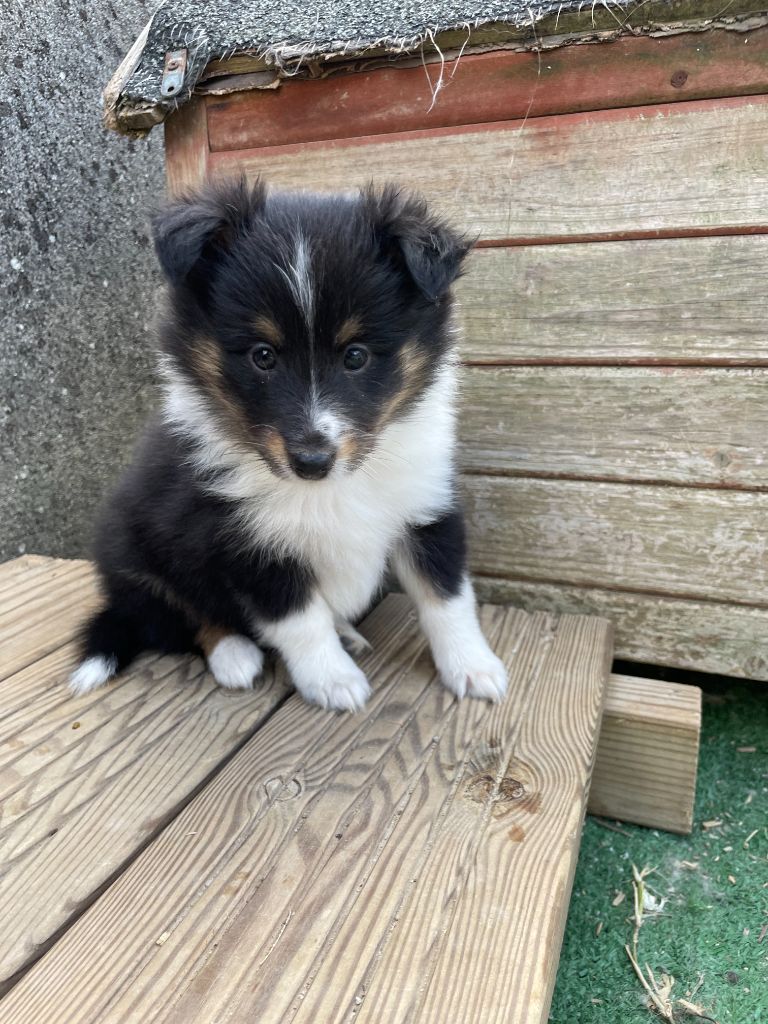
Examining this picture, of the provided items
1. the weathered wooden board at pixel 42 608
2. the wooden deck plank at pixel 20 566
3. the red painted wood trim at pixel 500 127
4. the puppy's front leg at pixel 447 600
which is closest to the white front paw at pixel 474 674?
the puppy's front leg at pixel 447 600

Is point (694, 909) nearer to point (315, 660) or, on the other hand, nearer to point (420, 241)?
point (315, 660)

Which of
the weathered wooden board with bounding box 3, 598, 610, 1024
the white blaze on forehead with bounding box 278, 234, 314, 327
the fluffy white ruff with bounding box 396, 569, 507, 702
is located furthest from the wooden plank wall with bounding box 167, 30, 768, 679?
→ the white blaze on forehead with bounding box 278, 234, 314, 327

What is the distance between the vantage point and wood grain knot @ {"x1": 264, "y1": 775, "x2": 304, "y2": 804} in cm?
172

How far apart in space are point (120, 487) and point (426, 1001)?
1.78 metres

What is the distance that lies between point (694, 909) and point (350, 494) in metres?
1.41

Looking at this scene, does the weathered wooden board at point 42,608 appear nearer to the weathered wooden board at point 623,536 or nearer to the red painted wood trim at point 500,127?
the weathered wooden board at point 623,536

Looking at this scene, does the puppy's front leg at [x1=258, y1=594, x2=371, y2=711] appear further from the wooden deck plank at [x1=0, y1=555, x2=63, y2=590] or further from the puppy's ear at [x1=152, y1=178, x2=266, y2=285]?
the wooden deck plank at [x1=0, y1=555, x2=63, y2=590]

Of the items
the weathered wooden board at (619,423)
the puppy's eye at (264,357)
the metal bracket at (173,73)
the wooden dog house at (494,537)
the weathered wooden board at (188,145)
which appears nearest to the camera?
the wooden dog house at (494,537)

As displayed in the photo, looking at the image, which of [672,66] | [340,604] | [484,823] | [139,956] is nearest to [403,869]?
[484,823]

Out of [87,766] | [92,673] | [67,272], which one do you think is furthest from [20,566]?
[87,766]

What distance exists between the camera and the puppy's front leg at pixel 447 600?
2176mm

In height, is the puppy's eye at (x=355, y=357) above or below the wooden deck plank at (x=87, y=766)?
above

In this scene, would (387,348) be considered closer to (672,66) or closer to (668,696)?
(672,66)

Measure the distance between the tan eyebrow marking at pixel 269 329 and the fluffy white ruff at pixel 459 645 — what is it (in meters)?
0.79
